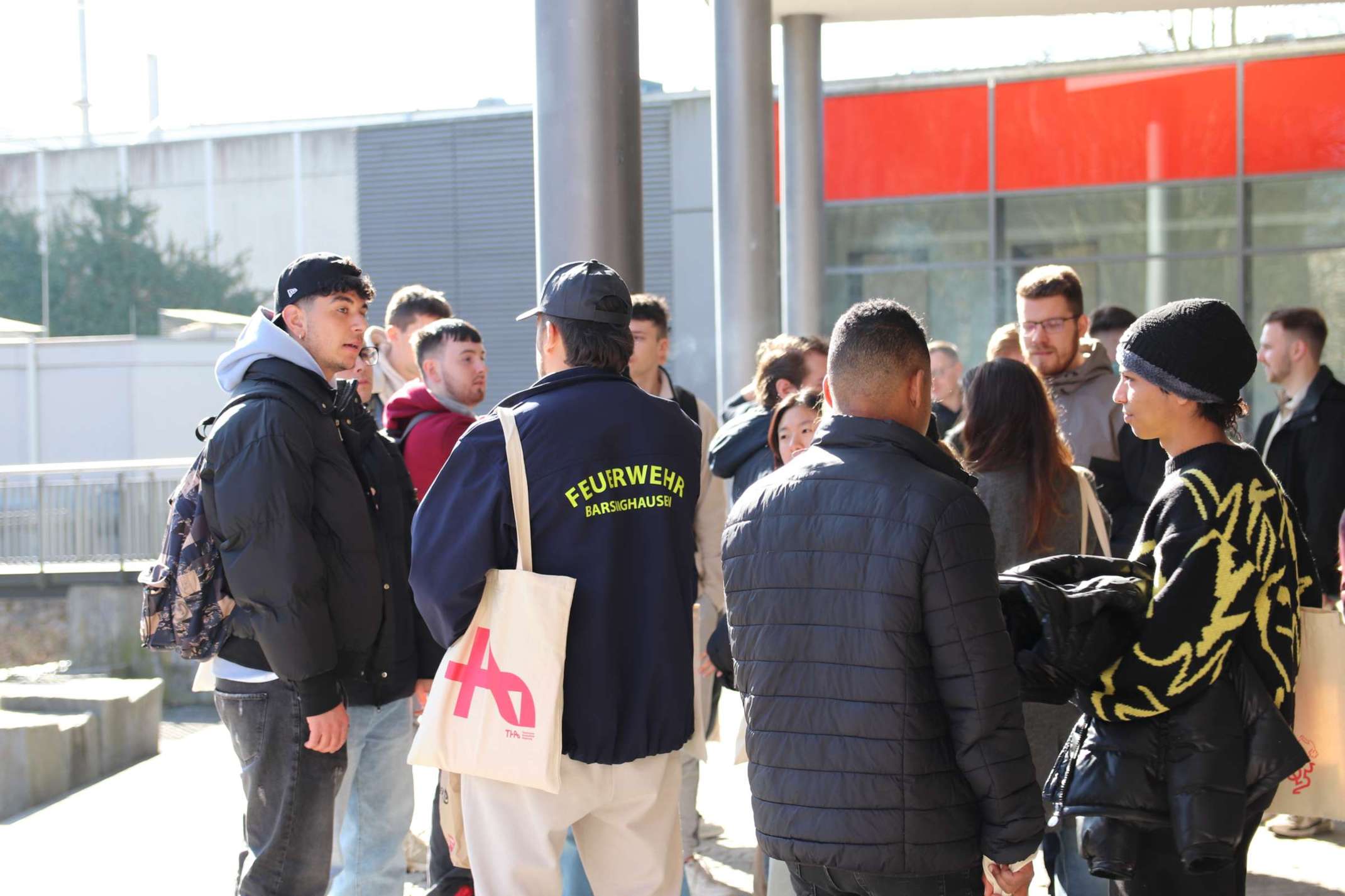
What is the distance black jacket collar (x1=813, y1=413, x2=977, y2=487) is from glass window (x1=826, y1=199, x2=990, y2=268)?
14216 millimetres

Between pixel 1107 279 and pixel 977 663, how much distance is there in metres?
14.2

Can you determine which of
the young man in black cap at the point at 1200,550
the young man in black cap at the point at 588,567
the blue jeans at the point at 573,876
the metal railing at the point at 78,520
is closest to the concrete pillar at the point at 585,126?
the young man in black cap at the point at 588,567

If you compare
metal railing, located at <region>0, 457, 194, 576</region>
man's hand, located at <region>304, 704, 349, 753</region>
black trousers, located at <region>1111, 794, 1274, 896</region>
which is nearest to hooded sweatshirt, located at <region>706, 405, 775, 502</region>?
man's hand, located at <region>304, 704, 349, 753</region>

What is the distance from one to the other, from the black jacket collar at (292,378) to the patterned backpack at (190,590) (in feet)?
0.25

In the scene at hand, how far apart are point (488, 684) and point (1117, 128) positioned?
14.8 metres

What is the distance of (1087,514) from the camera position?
3850 mm

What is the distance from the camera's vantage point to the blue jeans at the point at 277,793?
3.48m

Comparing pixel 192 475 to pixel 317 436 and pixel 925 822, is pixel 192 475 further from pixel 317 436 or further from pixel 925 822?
pixel 925 822

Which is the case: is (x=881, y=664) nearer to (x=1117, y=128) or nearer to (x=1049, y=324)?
(x=1049, y=324)

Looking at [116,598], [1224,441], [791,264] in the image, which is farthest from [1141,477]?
[116,598]

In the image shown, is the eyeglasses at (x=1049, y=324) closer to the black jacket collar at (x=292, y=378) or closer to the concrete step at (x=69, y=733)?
the black jacket collar at (x=292, y=378)

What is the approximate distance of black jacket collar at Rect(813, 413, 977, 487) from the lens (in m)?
2.70

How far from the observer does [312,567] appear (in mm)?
3455

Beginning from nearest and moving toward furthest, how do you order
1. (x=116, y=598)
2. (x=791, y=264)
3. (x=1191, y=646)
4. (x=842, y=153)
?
1. (x=1191, y=646)
2. (x=116, y=598)
3. (x=791, y=264)
4. (x=842, y=153)
